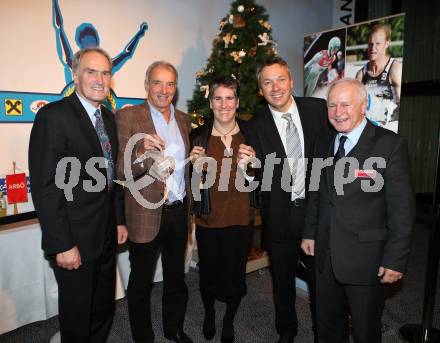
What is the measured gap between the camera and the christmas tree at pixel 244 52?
3.55m

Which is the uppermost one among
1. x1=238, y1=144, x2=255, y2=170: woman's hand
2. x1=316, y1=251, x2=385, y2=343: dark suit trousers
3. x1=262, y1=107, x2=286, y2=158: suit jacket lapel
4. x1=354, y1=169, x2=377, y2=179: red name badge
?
x1=262, y1=107, x2=286, y2=158: suit jacket lapel

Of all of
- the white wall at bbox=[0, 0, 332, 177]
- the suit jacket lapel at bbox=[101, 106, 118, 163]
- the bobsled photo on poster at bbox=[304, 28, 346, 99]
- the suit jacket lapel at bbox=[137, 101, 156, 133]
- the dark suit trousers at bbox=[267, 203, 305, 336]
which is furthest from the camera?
the bobsled photo on poster at bbox=[304, 28, 346, 99]

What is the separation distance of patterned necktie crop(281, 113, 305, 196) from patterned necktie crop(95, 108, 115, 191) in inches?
45.8

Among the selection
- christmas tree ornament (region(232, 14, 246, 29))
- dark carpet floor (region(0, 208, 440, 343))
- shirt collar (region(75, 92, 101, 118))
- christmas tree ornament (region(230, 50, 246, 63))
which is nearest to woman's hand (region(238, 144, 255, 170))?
shirt collar (region(75, 92, 101, 118))

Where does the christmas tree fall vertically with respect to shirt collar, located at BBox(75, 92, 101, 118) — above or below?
above

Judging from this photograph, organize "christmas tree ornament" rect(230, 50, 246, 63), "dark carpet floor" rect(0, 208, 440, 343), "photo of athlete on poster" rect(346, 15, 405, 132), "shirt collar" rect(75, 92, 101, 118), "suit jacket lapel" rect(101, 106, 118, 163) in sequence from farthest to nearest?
"photo of athlete on poster" rect(346, 15, 405, 132), "christmas tree ornament" rect(230, 50, 246, 63), "dark carpet floor" rect(0, 208, 440, 343), "suit jacket lapel" rect(101, 106, 118, 163), "shirt collar" rect(75, 92, 101, 118)

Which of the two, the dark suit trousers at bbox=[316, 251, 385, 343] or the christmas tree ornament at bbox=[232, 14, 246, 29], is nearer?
the dark suit trousers at bbox=[316, 251, 385, 343]

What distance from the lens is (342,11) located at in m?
5.81

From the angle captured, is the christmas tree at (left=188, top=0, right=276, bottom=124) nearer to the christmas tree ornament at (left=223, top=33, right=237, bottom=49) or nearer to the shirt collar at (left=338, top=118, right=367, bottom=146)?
the christmas tree ornament at (left=223, top=33, right=237, bottom=49)

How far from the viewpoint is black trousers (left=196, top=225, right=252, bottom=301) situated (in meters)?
2.38

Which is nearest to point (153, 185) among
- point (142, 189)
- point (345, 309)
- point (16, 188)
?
point (142, 189)

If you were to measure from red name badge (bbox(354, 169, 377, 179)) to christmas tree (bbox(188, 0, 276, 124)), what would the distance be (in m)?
1.98

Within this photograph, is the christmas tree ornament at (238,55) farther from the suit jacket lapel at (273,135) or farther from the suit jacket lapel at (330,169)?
the suit jacket lapel at (330,169)

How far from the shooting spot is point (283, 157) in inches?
89.2
